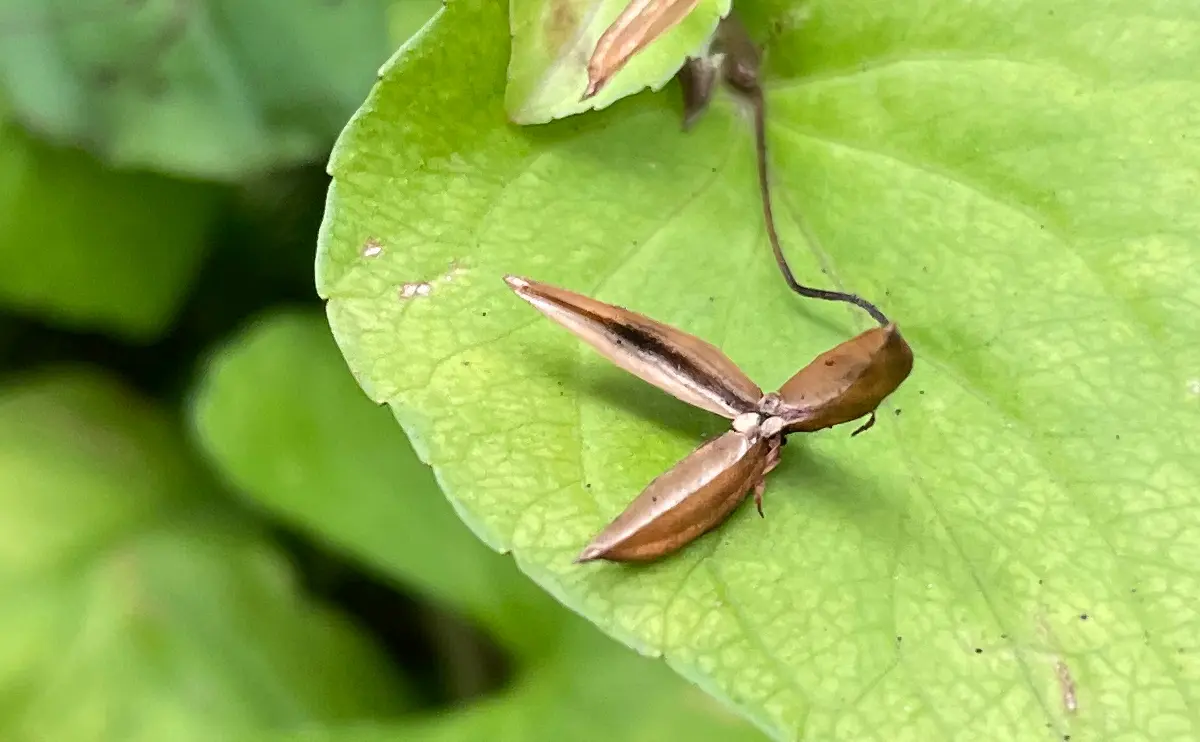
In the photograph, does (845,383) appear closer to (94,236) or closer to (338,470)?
(338,470)

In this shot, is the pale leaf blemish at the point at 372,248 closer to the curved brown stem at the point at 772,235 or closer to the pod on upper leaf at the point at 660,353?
the pod on upper leaf at the point at 660,353

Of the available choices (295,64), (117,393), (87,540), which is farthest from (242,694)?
(295,64)

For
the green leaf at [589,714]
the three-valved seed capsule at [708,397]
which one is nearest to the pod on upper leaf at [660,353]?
the three-valved seed capsule at [708,397]

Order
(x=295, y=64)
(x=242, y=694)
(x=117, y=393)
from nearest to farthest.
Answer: (x=295, y=64)
(x=242, y=694)
(x=117, y=393)

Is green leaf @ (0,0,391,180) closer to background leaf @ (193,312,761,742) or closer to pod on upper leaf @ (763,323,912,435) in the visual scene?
background leaf @ (193,312,761,742)

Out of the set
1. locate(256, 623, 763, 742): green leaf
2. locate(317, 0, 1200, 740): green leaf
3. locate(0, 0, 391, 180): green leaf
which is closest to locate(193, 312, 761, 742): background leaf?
locate(256, 623, 763, 742): green leaf

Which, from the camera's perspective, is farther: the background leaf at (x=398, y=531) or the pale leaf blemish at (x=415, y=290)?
the background leaf at (x=398, y=531)

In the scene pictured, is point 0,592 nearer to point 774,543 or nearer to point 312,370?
point 312,370
